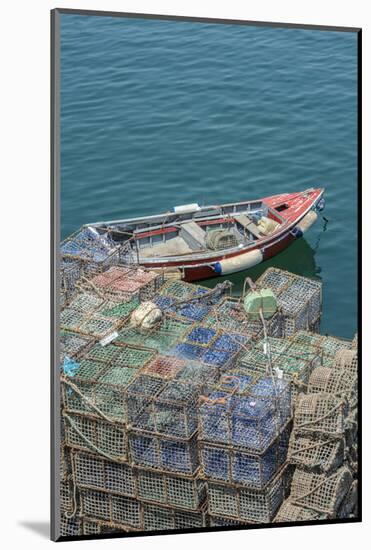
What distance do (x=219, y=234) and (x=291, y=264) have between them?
109 cm

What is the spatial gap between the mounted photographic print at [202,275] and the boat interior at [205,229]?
33mm

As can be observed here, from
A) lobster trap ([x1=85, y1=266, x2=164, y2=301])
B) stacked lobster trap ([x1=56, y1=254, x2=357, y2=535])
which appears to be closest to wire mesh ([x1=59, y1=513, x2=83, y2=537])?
Result: stacked lobster trap ([x1=56, y1=254, x2=357, y2=535])

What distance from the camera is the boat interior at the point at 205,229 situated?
50.1 feet

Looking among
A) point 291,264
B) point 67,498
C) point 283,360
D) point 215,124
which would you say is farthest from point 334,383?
point 291,264

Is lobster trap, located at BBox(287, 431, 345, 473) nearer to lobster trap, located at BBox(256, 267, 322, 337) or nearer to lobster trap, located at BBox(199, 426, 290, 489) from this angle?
lobster trap, located at BBox(199, 426, 290, 489)

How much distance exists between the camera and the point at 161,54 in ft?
41.8

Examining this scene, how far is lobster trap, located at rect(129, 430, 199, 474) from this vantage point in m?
10.3

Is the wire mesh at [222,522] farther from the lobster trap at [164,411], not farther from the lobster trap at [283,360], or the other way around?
the lobster trap at [283,360]

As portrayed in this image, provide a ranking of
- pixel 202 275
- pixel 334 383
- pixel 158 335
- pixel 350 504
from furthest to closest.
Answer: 1. pixel 202 275
2. pixel 158 335
3. pixel 350 504
4. pixel 334 383

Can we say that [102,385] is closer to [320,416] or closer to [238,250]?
[320,416]

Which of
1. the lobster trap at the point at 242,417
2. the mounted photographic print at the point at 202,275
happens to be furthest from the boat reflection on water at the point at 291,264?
the lobster trap at the point at 242,417

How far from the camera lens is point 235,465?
10289mm

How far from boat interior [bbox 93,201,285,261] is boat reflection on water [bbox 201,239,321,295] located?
14.9 inches

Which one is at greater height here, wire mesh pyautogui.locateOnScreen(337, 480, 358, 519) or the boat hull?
the boat hull
